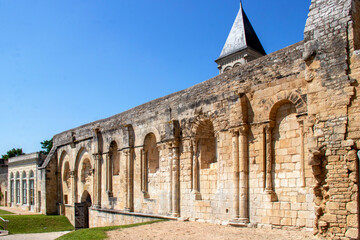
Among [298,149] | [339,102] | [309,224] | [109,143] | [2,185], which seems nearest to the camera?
[339,102]

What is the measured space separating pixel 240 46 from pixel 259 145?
19.1 meters

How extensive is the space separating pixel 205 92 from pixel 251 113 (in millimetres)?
2443

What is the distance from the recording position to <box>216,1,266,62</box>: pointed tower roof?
28891 mm

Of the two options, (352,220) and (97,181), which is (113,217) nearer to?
(97,181)

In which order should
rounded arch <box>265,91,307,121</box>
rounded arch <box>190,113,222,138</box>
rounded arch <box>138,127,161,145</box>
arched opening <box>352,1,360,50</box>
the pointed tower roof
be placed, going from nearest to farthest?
arched opening <box>352,1,360,50</box>, rounded arch <box>265,91,307,121</box>, rounded arch <box>190,113,222,138</box>, rounded arch <box>138,127,161,145</box>, the pointed tower roof

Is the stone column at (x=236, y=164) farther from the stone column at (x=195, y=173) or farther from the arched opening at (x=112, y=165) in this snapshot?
the arched opening at (x=112, y=165)

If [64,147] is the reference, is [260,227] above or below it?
below

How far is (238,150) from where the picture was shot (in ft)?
37.6

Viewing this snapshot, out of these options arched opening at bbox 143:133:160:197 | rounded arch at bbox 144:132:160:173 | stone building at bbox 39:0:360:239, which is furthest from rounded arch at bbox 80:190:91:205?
rounded arch at bbox 144:132:160:173

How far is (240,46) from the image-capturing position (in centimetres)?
2881

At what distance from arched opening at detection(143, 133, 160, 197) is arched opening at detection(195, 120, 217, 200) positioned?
3.37 meters

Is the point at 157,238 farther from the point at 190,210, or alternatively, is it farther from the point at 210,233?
the point at 190,210

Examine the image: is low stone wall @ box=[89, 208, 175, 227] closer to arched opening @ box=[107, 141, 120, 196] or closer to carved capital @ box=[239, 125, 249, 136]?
arched opening @ box=[107, 141, 120, 196]

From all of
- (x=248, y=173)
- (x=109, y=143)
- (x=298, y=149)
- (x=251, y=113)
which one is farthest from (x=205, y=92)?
(x=109, y=143)
